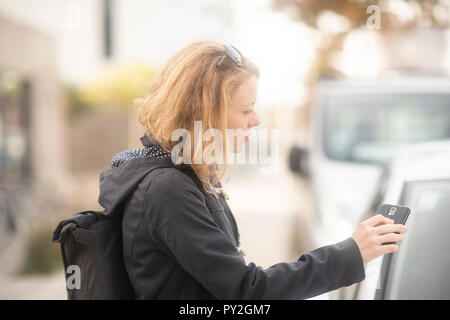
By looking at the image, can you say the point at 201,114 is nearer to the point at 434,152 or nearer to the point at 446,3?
the point at 434,152

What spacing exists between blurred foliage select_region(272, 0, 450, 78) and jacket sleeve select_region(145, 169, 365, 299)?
4.92m

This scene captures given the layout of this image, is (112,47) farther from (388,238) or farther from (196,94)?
(388,238)

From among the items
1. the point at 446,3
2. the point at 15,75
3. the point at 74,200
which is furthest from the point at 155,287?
the point at 15,75

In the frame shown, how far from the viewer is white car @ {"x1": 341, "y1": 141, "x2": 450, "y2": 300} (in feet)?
5.79

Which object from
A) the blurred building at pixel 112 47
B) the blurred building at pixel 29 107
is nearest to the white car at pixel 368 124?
the blurred building at pixel 29 107

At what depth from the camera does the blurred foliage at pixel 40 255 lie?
5410mm

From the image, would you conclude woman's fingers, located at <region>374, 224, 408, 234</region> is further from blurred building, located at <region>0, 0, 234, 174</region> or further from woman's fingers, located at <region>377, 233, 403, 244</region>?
blurred building, located at <region>0, 0, 234, 174</region>

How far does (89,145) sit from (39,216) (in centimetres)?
1223

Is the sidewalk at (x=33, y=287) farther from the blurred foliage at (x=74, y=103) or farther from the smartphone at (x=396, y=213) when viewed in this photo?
the blurred foliage at (x=74, y=103)

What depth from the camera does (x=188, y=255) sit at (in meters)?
1.21

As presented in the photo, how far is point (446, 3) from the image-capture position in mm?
6441

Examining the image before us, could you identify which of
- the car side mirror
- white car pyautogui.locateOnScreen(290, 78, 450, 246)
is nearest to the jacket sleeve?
white car pyautogui.locateOnScreen(290, 78, 450, 246)

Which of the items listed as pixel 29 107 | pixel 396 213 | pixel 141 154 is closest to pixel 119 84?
pixel 29 107

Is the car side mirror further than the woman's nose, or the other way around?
the car side mirror
